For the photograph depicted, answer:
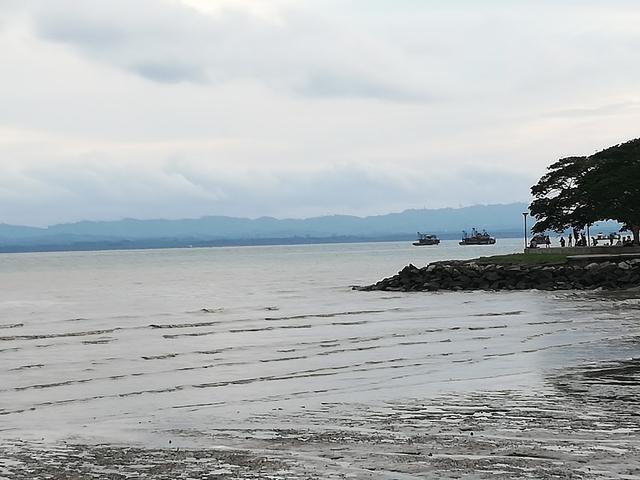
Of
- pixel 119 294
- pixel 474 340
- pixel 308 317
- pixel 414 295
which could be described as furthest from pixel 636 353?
pixel 119 294

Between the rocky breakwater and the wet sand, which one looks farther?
the rocky breakwater

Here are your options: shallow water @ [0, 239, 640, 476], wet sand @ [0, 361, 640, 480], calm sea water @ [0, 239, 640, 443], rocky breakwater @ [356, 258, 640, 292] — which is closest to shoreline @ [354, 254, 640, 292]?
rocky breakwater @ [356, 258, 640, 292]

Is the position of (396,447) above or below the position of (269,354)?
above

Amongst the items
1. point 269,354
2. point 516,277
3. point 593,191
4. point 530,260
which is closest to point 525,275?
point 516,277

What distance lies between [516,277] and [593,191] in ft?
58.8

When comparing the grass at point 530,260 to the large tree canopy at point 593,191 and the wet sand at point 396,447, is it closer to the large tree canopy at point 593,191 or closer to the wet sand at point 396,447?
the large tree canopy at point 593,191

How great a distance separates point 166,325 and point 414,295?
1686 cm

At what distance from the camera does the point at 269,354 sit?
22.2m

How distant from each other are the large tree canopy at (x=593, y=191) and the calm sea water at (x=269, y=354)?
21.5 metres

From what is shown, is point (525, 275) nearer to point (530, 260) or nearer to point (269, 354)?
point (530, 260)

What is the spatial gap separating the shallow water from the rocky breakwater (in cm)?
536

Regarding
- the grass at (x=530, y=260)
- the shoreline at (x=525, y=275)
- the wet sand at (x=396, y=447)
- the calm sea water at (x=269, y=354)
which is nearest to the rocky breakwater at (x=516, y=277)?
the shoreline at (x=525, y=275)

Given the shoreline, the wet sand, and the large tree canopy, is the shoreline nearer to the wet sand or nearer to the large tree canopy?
the large tree canopy

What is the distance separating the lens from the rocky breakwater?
1848 inches
